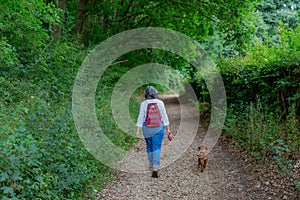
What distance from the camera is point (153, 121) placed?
21.0 feet

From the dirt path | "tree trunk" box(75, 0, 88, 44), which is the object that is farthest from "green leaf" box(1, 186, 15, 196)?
"tree trunk" box(75, 0, 88, 44)

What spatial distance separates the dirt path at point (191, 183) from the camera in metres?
5.44

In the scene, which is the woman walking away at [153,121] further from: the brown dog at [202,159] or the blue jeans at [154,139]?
the brown dog at [202,159]

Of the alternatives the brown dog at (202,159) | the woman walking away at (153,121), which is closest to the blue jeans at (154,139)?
the woman walking away at (153,121)

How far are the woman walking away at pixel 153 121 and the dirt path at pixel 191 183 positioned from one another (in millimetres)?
445

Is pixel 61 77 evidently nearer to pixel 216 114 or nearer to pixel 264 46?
pixel 216 114

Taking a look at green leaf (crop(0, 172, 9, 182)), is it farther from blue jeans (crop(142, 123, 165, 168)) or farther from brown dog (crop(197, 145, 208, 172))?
brown dog (crop(197, 145, 208, 172))

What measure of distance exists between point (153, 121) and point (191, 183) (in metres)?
1.49

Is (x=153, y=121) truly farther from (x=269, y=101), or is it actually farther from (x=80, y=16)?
(x=80, y=16)

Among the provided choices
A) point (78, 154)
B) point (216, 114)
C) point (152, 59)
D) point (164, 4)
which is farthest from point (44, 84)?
point (152, 59)

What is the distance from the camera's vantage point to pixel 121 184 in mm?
6004

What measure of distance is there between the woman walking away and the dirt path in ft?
1.46

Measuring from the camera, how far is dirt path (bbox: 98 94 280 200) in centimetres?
544

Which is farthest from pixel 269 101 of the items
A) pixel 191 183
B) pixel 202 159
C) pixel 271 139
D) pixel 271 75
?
pixel 191 183
